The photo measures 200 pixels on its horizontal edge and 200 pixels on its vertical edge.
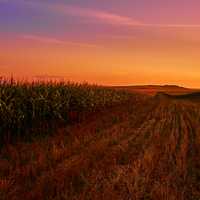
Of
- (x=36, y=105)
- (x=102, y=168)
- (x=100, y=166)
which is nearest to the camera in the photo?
(x=102, y=168)

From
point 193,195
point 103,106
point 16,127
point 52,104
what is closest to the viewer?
point 193,195

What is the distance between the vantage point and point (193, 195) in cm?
793

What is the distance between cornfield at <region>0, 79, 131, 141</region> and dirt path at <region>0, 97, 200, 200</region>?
1703 millimetres

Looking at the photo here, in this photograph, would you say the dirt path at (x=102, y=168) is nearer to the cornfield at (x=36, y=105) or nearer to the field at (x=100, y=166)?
the field at (x=100, y=166)

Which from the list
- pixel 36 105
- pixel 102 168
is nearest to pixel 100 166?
pixel 102 168

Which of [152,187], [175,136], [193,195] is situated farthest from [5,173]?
[175,136]

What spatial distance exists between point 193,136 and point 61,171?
28.2 ft

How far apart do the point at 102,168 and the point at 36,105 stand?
7.96 meters

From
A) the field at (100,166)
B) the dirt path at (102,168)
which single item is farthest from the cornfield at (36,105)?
the dirt path at (102,168)

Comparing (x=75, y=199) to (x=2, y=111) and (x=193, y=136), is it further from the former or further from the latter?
(x=193, y=136)

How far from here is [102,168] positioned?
9.58 metres

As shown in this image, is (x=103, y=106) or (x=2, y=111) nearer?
(x=2, y=111)

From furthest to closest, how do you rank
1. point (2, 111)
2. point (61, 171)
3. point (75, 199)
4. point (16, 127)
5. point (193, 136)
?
1. point (193, 136)
2. point (16, 127)
3. point (2, 111)
4. point (61, 171)
5. point (75, 199)

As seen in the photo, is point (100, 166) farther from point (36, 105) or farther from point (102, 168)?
point (36, 105)
